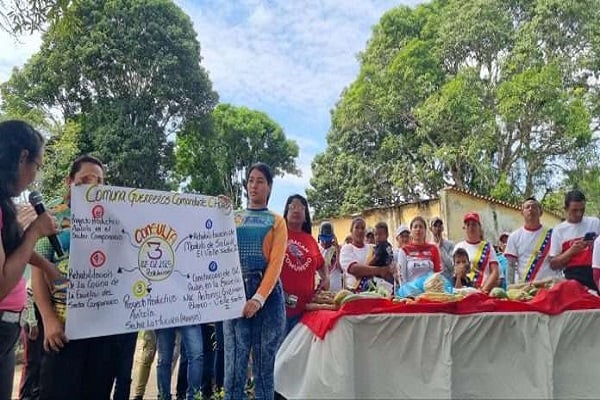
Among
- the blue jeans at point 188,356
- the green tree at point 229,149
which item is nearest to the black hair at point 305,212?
the blue jeans at point 188,356

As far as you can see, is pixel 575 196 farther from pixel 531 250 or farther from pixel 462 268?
pixel 462 268

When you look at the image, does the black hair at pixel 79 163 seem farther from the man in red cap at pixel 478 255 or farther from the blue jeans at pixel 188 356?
the man in red cap at pixel 478 255

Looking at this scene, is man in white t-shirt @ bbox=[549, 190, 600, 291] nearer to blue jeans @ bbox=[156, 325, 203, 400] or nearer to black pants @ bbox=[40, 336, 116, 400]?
blue jeans @ bbox=[156, 325, 203, 400]

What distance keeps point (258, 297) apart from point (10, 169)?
1671 millimetres

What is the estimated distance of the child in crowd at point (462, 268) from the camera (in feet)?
17.2

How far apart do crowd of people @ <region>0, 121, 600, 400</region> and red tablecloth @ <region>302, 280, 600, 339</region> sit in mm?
320

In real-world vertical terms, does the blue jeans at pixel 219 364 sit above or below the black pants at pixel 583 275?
below

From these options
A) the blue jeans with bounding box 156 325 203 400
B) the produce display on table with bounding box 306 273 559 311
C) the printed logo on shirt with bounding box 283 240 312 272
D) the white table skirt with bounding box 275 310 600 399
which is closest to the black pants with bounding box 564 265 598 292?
the produce display on table with bounding box 306 273 559 311

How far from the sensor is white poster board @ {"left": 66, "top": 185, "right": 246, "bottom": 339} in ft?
8.82

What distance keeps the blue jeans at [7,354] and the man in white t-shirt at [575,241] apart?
4255 mm

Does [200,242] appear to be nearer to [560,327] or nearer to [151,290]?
[151,290]

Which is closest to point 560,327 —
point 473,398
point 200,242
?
point 473,398

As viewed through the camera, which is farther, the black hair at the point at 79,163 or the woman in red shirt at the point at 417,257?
the woman in red shirt at the point at 417,257

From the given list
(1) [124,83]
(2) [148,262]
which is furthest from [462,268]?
(1) [124,83]
